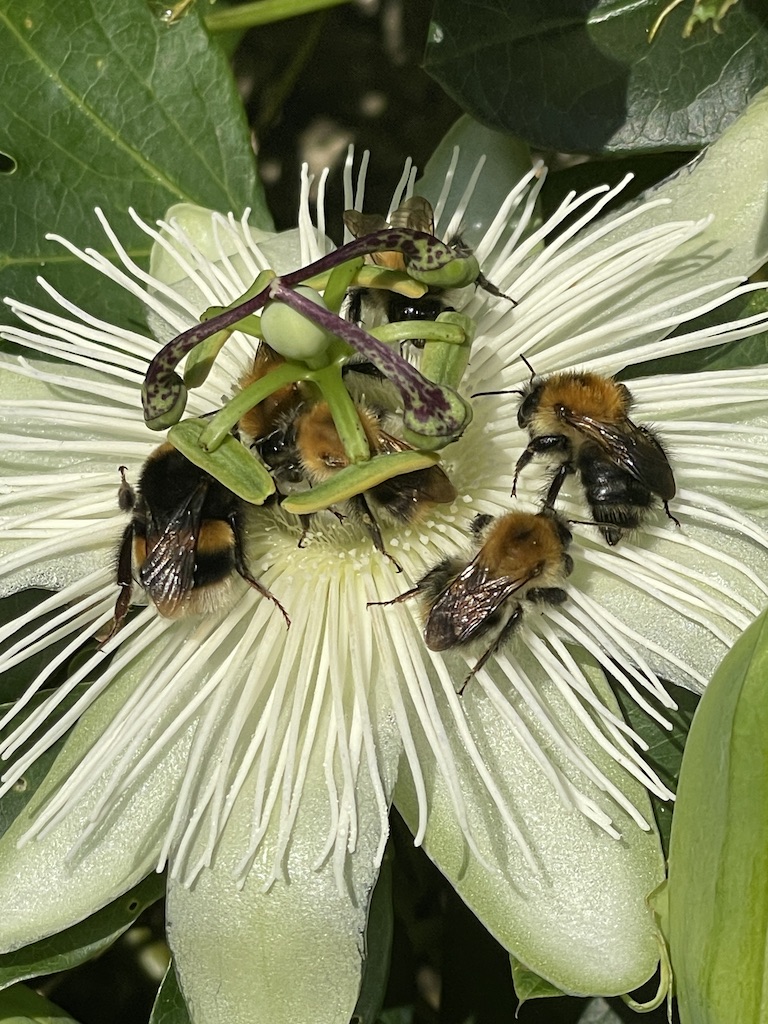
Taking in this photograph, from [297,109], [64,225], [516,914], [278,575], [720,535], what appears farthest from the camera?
[297,109]

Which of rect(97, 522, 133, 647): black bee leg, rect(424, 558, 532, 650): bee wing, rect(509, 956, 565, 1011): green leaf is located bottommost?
rect(509, 956, 565, 1011): green leaf

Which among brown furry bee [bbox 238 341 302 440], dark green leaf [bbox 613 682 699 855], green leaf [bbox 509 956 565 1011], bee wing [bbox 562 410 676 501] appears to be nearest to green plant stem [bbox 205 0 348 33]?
brown furry bee [bbox 238 341 302 440]

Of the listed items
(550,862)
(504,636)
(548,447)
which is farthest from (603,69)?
(550,862)

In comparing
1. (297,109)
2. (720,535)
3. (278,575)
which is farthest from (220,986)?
(297,109)

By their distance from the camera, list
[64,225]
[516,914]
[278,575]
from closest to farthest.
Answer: [516,914], [278,575], [64,225]

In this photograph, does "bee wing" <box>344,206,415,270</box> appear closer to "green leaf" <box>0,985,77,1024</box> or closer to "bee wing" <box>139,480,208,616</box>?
"bee wing" <box>139,480,208,616</box>

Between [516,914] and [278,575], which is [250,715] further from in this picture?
[516,914]
